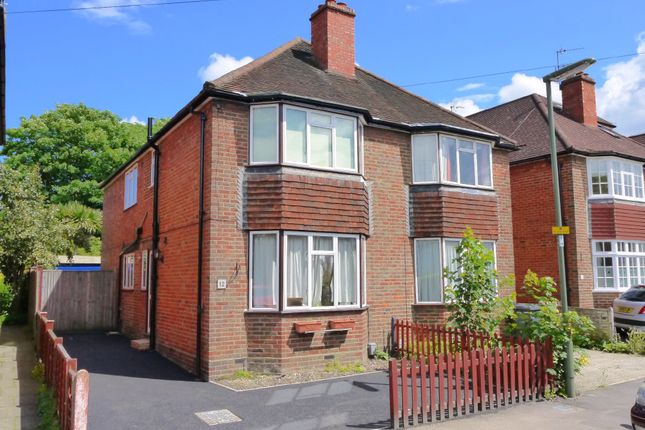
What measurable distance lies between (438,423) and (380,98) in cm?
969

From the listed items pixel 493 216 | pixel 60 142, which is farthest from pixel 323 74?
pixel 60 142

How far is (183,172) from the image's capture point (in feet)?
40.5

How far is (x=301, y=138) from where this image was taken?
447 inches

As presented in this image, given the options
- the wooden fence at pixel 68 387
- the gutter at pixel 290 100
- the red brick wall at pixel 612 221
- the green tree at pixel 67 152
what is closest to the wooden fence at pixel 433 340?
the gutter at pixel 290 100

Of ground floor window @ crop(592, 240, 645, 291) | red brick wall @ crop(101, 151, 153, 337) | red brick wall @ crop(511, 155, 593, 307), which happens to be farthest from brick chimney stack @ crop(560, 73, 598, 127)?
red brick wall @ crop(101, 151, 153, 337)

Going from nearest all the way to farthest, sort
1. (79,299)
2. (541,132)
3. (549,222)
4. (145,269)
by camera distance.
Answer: (145,269), (79,299), (549,222), (541,132)

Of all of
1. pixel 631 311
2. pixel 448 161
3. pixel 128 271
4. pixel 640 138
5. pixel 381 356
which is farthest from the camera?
pixel 640 138

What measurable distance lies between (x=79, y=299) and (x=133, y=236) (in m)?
3.13

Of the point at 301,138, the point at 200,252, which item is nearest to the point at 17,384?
the point at 200,252

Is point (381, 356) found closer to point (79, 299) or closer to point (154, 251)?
point (154, 251)

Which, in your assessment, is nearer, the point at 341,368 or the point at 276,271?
the point at 276,271

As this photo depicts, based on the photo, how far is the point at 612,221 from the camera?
18.3 m

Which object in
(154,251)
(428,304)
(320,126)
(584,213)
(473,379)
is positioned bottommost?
(473,379)

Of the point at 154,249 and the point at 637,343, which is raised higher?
the point at 154,249
